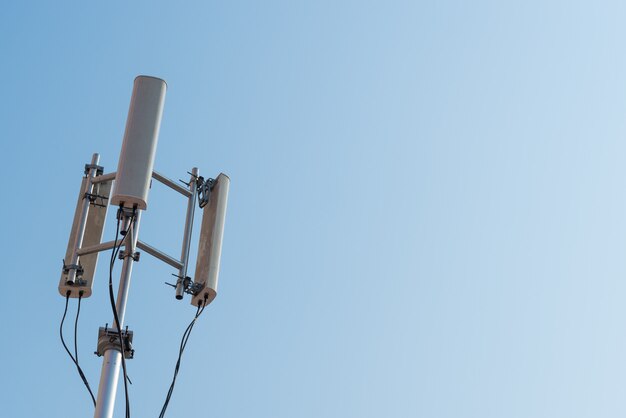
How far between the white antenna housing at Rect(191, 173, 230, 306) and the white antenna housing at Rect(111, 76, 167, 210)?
Result: 0.89 meters

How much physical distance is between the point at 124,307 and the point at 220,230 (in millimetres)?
1204

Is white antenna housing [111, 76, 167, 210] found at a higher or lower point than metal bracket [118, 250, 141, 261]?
higher

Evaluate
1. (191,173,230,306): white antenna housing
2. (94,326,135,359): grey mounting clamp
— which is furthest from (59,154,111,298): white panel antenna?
(191,173,230,306): white antenna housing

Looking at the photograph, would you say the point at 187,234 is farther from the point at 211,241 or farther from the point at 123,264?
the point at 123,264

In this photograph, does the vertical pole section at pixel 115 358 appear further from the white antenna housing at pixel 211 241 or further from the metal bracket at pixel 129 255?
the white antenna housing at pixel 211 241

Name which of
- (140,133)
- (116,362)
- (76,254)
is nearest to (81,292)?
(76,254)

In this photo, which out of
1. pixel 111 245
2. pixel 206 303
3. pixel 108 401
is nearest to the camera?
pixel 108 401

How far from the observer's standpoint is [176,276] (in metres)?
8.05

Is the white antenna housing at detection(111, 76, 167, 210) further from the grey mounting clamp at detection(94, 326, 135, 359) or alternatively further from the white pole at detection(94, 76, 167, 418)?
the grey mounting clamp at detection(94, 326, 135, 359)

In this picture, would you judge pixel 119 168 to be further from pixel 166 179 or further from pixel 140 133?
pixel 166 179

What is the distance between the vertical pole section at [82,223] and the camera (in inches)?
306

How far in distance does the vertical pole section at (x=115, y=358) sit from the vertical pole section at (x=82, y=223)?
15.4 inches

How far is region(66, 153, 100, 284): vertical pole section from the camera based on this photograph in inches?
306

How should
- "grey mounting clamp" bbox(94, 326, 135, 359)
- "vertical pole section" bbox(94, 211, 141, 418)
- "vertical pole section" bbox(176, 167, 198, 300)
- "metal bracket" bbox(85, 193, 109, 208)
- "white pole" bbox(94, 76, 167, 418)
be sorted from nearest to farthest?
"vertical pole section" bbox(94, 211, 141, 418) → "white pole" bbox(94, 76, 167, 418) → "grey mounting clamp" bbox(94, 326, 135, 359) → "vertical pole section" bbox(176, 167, 198, 300) → "metal bracket" bbox(85, 193, 109, 208)
